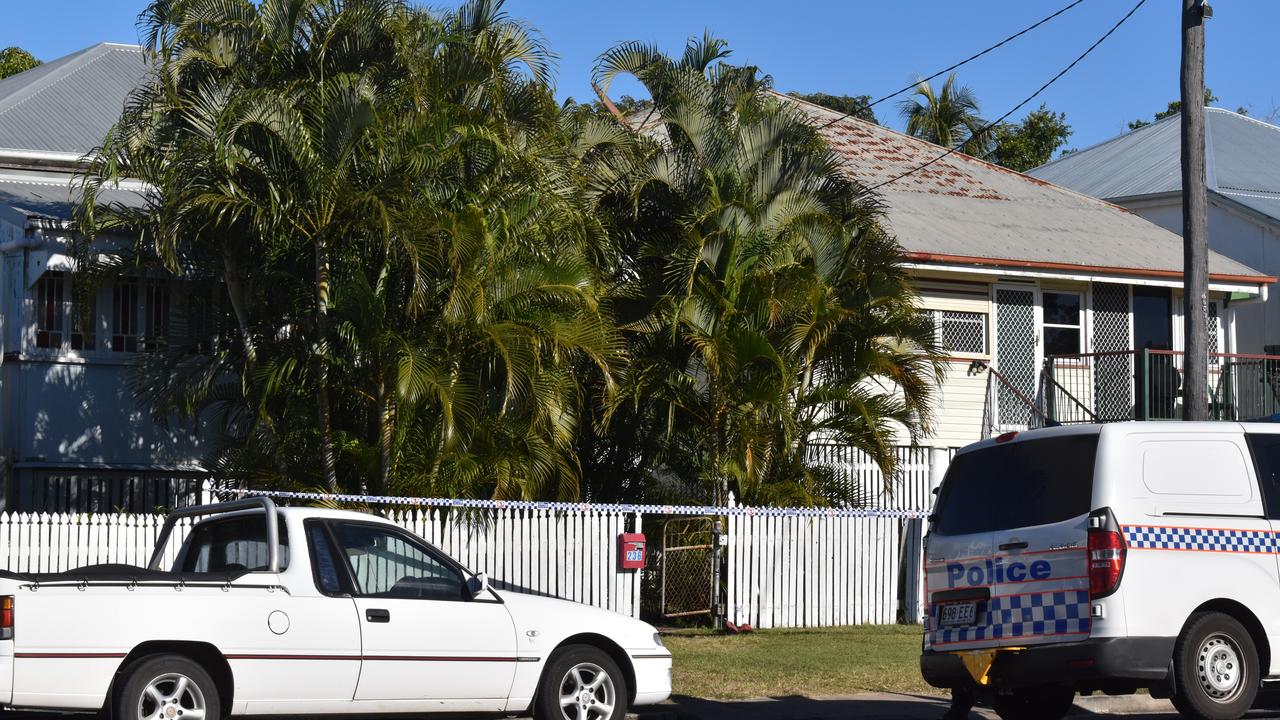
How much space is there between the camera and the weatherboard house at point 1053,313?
21.6 m

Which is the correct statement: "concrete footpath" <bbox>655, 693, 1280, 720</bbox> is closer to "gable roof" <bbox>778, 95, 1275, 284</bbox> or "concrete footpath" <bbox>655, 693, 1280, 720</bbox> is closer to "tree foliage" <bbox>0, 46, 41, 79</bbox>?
"gable roof" <bbox>778, 95, 1275, 284</bbox>

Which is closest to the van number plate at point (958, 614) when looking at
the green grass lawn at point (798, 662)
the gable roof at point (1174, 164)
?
the green grass lawn at point (798, 662)

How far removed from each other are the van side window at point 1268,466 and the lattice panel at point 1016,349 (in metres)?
12.7

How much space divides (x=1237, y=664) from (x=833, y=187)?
9.83m

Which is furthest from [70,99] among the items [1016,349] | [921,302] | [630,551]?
[1016,349]

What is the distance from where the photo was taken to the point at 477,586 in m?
9.63

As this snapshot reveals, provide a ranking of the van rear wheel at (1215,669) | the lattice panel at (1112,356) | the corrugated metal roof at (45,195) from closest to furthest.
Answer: the van rear wheel at (1215,669), the corrugated metal roof at (45,195), the lattice panel at (1112,356)

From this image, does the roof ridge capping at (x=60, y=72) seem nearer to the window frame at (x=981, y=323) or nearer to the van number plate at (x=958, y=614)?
the window frame at (x=981, y=323)

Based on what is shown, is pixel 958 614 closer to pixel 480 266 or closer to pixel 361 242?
pixel 480 266

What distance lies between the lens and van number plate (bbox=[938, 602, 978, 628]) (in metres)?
9.55

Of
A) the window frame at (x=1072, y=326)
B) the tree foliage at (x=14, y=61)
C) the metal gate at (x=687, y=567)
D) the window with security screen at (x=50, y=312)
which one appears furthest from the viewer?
the tree foliage at (x=14, y=61)

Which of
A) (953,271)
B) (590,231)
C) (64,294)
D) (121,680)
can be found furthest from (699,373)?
(121,680)

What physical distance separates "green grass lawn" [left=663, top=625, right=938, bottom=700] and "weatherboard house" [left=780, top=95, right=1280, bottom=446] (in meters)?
5.80

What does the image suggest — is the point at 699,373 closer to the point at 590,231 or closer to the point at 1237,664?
the point at 590,231
